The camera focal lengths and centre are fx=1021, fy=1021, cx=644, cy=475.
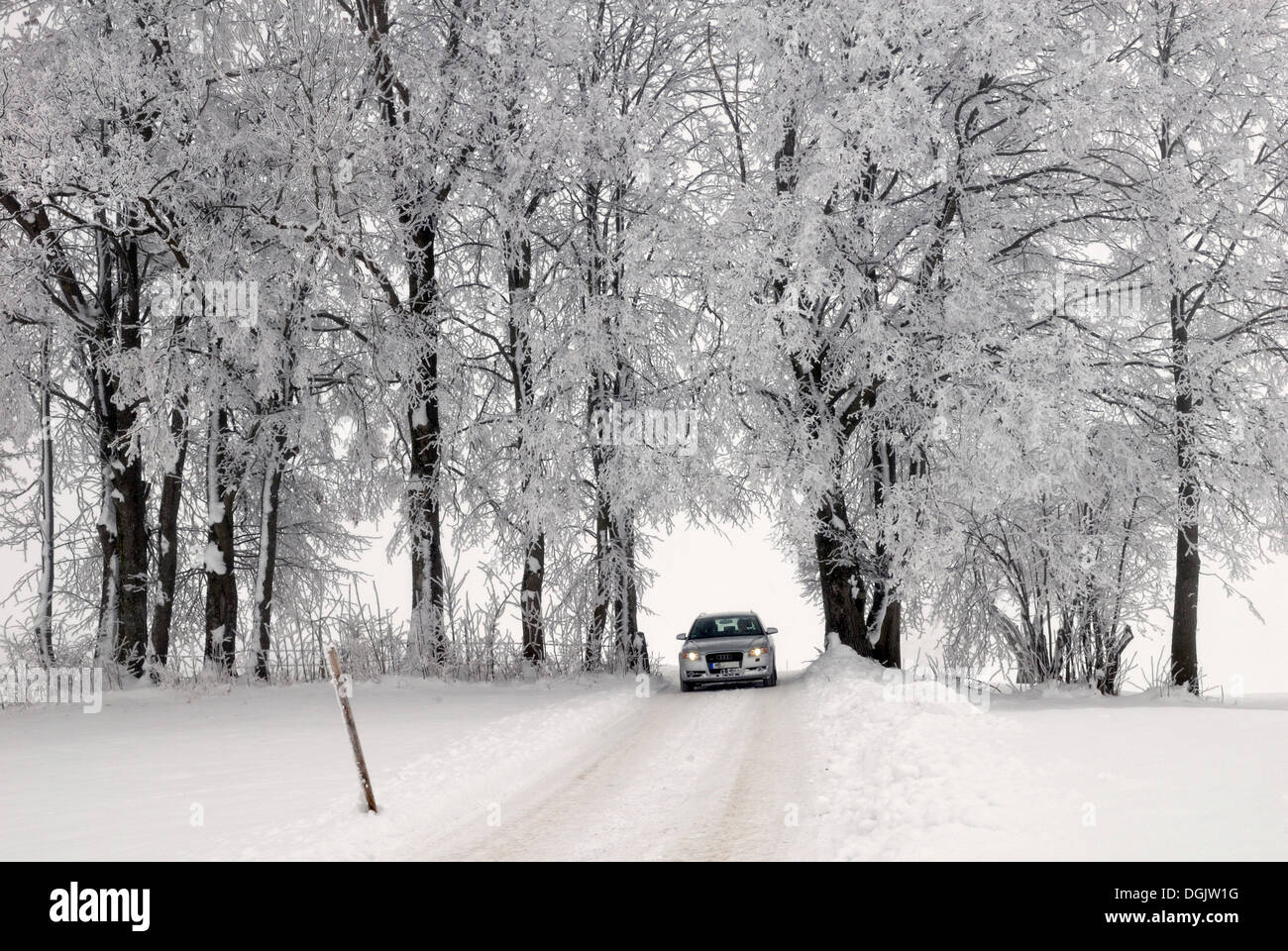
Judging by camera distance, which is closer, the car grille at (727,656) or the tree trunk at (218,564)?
Result: the car grille at (727,656)

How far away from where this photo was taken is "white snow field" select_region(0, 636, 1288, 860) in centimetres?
673

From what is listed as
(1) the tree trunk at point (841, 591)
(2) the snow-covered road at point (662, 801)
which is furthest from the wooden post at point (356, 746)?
(1) the tree trunk at point (841, 591)

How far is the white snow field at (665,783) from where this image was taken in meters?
6.73

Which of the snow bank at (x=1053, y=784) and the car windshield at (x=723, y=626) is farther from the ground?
the snow bank at (x=1053, y=784)

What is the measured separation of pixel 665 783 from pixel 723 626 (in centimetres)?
1200

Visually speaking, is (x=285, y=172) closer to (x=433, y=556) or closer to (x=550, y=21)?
(x=550, y=21)

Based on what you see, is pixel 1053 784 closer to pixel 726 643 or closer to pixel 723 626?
pixel 726 643

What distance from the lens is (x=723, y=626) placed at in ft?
69.2

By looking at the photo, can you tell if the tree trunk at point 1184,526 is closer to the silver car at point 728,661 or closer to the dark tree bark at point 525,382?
the silver car at point 728,661

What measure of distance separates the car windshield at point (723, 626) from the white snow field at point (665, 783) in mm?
5932

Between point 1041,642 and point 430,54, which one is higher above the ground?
point 430,54

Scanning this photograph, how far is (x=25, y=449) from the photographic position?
933 inches

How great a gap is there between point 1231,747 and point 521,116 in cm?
1577
